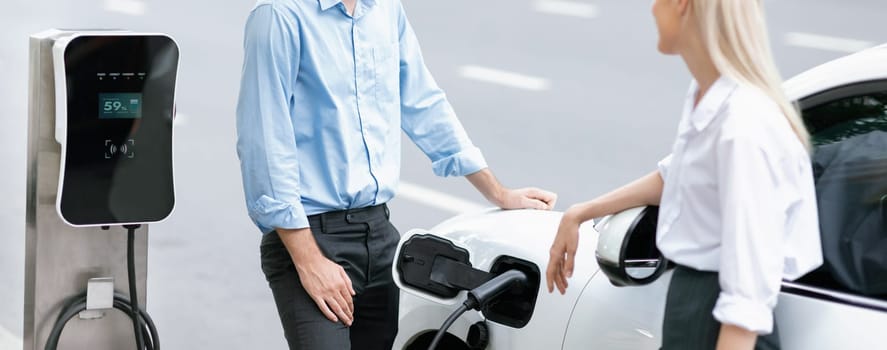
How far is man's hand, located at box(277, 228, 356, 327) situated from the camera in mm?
2400

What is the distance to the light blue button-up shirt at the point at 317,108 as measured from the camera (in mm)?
2369

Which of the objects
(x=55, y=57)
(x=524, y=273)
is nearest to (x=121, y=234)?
(x=55, y=57)

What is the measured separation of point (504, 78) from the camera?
24.4 feet

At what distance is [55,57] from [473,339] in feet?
4.13

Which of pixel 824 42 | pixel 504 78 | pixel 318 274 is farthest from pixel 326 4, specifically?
pixel 824 42

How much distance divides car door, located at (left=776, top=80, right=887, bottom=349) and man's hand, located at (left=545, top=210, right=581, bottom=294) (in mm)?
363

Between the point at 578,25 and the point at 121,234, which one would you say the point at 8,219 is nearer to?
the point at 121,234

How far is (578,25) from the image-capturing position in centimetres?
791

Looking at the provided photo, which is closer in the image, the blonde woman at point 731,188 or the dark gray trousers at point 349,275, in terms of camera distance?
the blonde woman at point 731,188

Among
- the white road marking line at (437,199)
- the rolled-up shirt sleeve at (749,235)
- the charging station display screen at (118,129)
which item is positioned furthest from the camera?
the white road marking line at (437,199)

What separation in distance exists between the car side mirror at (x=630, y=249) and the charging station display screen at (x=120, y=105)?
1469mm

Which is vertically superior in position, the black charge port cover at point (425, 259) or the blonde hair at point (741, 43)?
the blonde hair at point (741, 43)

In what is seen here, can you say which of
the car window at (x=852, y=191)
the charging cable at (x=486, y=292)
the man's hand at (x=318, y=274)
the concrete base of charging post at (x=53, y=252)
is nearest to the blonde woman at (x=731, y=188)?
the car window at (x=852, y=191)

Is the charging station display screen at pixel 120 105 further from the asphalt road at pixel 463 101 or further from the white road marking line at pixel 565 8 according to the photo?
the white road marking line at pixel 565 8
